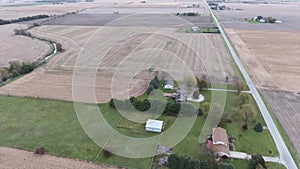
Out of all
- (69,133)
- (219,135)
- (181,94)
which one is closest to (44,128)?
(69,133)

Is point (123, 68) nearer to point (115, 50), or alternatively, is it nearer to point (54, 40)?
point (115, 50)

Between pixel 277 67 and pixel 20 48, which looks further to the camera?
pixel 20 48

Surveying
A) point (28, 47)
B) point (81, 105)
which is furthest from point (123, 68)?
point (28, 47)

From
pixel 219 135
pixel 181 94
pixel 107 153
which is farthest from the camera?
pixel 181 94

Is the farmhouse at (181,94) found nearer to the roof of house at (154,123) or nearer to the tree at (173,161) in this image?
the roof of house at (154,123)

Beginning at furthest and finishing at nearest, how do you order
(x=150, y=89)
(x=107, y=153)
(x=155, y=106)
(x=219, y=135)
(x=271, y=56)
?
1. (x=271, y=56)
2. (x=150, y=89)
3. (x=155, y=106)
4. (x=219, y=135)
5. (x=107, y=153)

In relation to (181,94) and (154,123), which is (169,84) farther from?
(154,123)

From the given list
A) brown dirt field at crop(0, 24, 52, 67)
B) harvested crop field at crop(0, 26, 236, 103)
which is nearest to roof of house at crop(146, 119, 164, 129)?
harvested crop field at crop(0, 26, 236, 103)

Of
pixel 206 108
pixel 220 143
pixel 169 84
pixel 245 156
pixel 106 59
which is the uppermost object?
pixel 106 59
